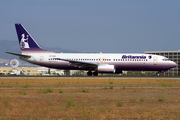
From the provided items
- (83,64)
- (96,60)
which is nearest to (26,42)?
(83,64)

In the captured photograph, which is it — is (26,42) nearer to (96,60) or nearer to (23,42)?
(23,42)

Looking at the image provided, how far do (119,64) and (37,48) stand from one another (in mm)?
15791

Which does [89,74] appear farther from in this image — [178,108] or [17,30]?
[178,108]

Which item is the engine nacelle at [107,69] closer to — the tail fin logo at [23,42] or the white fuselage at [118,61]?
the white fuselage at [118,61]

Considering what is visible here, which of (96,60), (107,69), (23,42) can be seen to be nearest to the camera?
(107,69)

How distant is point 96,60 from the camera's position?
54.5 meters

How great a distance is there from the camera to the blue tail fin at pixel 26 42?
191ft

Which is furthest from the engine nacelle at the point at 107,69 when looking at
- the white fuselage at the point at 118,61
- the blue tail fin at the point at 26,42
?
the blue tail fin at the point at 26,42

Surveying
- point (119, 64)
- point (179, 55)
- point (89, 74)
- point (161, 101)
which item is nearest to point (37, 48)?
point (89, 74)

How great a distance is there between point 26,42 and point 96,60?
13854 millimetres

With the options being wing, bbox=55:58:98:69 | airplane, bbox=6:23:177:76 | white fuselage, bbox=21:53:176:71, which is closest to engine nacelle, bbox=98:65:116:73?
airplane, bbox=6:23:177:76

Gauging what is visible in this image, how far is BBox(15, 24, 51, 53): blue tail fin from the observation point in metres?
58.2

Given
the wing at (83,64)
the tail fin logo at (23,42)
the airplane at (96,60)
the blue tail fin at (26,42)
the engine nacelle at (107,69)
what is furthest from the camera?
the tail fin logo at (23,42)

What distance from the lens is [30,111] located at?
15.0 m
